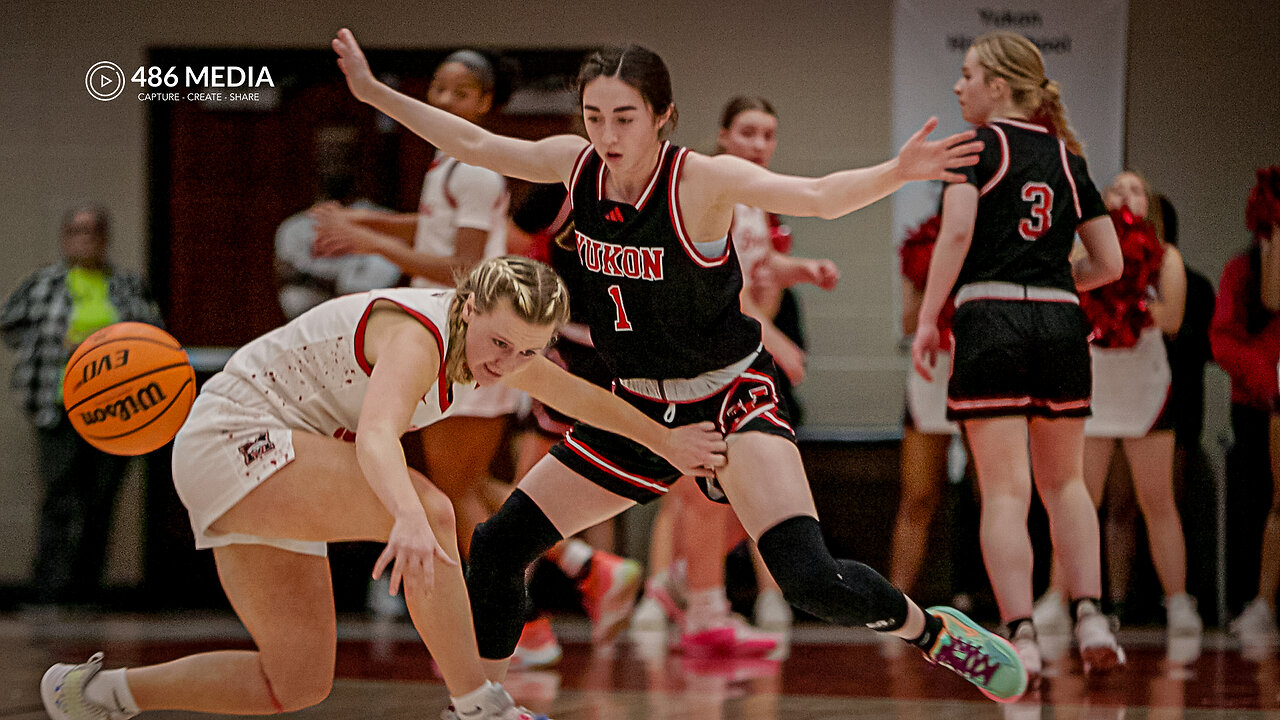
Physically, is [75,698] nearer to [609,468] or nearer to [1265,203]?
[609,468]

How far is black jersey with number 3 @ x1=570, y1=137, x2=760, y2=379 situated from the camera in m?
2.93

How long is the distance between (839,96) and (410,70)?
7.65 ft

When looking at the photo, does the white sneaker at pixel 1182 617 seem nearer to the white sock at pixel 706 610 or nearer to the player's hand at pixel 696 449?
the white sock at pixel 706 610

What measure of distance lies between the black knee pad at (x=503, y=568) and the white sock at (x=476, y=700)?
0.27 meters

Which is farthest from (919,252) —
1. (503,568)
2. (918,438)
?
(503,568)

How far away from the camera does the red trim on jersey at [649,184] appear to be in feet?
9.61

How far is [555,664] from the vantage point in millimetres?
4547

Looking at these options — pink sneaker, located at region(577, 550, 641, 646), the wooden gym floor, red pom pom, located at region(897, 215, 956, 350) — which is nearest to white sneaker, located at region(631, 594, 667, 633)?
the wooden gym floor

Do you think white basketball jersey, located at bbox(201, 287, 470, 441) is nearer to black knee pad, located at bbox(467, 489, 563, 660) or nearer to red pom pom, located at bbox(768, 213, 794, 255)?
black knee pad, located at bbox(467, 489, 563, 660)

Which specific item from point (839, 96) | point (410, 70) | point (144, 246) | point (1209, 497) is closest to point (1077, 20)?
point (839, 96)

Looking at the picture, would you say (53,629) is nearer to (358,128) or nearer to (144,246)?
(144,246)

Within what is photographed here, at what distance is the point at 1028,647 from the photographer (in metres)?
3.85

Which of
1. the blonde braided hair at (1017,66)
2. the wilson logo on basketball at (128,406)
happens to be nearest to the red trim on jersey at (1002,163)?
the blonde braided hair at (1017,66)

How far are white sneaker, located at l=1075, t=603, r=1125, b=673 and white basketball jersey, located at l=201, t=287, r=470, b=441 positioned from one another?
2.22 meters
